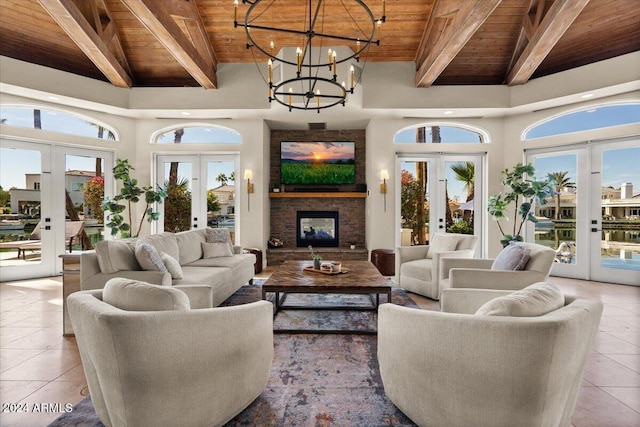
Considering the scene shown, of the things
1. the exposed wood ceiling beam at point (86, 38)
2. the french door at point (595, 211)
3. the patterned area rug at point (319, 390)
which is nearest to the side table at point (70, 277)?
the patterned area rug at point (319, 390)

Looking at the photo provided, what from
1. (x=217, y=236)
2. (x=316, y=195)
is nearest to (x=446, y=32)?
(x=316, y=195)

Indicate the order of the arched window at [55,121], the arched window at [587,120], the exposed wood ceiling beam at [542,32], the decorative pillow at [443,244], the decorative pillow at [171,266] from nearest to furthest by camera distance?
the decorative pillow at [171,266], the exposed wood ceiling beam at [542,32], the decorative pillow at [443,244], the arched window at [587,120], the arched window at [55,121]

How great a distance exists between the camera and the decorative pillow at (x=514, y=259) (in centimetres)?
310

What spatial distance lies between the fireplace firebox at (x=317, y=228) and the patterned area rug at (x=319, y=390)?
399 centimetres

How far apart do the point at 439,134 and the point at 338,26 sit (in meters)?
2.89

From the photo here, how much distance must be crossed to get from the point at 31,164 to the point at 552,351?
7.35 m

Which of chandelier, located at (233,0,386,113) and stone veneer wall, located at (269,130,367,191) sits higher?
chandelier, located at (233,0,386,113)

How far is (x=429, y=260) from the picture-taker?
4648 mm

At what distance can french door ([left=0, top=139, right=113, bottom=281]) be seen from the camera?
5383 mm

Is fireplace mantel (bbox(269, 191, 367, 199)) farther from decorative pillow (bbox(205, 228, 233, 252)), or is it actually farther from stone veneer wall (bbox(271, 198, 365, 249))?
decorative pillow (bbox(205, 228, 233, 252))

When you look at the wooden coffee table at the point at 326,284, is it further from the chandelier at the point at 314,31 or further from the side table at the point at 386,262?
the chandelier at the point at 314,31

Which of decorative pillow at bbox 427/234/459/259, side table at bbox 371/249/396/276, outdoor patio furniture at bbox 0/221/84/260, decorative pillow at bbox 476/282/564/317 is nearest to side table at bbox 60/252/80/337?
decorative pillow at bbox 476/282/564/317

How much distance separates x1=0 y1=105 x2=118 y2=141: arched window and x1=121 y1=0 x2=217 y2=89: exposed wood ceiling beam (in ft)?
7.52

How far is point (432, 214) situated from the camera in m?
6.50
